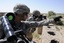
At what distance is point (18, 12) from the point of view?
13.3ft

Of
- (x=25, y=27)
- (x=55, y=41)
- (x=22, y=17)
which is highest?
(x=22, y=17)

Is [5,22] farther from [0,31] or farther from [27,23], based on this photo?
[27,23]

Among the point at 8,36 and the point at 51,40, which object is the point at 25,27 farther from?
the point at 51,40

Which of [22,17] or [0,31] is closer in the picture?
[0,31]

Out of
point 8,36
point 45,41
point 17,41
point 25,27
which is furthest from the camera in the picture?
Answer: point 45,41

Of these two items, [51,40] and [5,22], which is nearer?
[5,22]

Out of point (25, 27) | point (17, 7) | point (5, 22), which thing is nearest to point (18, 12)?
point (17, 7)

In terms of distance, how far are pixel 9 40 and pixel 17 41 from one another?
0.15m

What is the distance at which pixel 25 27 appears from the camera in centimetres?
432

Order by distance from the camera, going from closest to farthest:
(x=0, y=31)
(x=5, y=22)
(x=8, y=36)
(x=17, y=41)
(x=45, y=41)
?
(x=8, y=36), (x=17, y=41), (x=5, y=22), (x=0, y=31), (x=45, y=41)

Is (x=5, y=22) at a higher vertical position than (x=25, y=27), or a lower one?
higher

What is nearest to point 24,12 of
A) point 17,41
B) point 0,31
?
point 0,31

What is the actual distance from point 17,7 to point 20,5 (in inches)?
3.1

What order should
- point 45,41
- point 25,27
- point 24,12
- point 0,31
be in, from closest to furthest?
point 0,31
point 24,12
point 25,27
point 45,41
